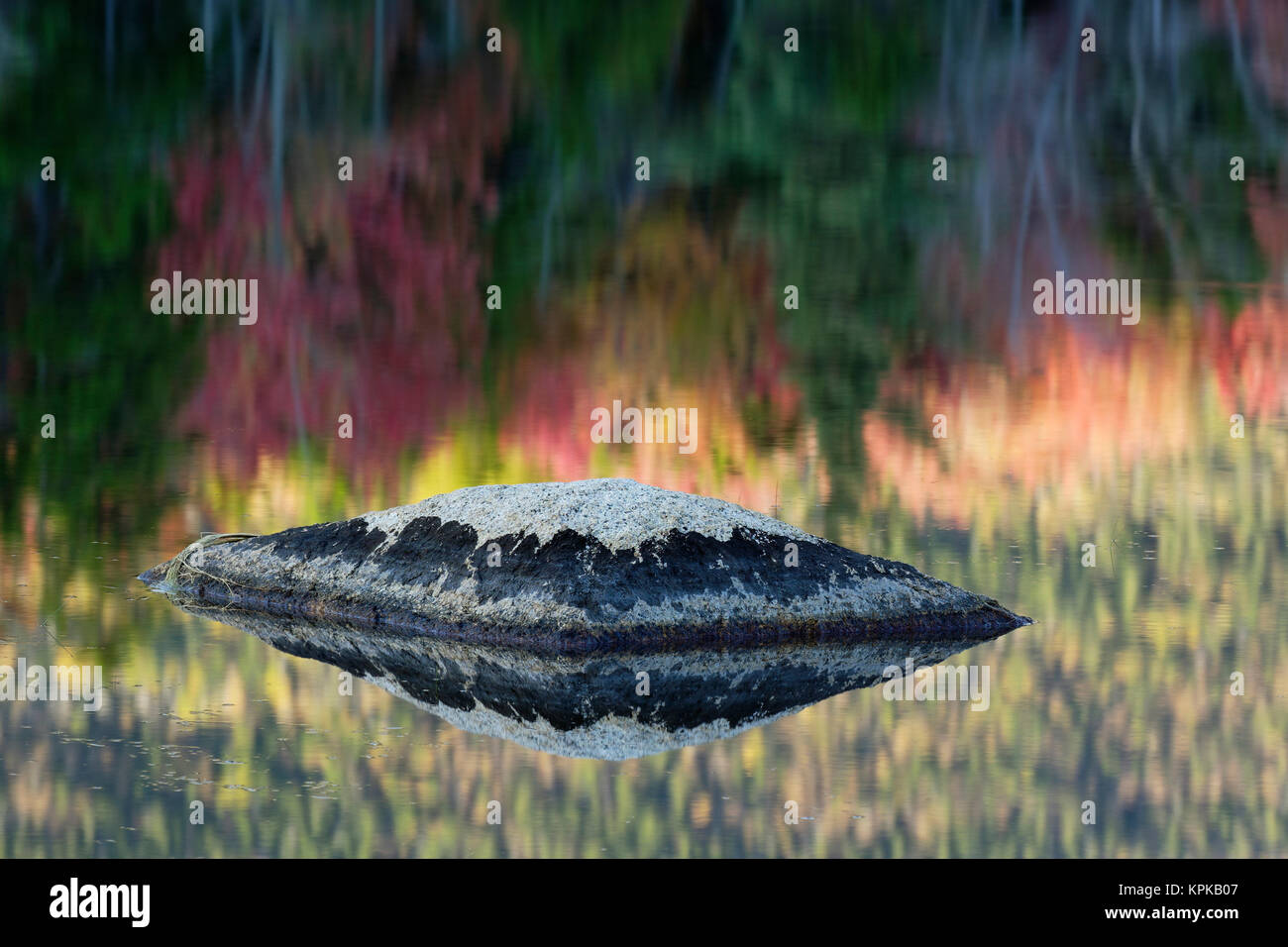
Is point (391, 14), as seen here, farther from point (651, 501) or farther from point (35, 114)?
point (651, 501)

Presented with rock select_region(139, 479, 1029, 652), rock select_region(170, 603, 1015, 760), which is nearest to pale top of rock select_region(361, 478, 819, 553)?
rock select_region(139, 479, 1029, 652)

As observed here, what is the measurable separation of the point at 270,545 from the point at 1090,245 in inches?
422

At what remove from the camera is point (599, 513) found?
9.81 metres

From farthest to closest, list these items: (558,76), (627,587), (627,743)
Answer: (558,76) → (627,587) → (627,743)

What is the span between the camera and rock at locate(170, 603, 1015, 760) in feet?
24.8

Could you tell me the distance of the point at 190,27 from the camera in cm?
2625

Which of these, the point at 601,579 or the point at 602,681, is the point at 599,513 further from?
the point at 602,681

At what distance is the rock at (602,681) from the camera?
7.55m

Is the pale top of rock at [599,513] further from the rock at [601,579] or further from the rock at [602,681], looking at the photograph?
the rock at [602,681]

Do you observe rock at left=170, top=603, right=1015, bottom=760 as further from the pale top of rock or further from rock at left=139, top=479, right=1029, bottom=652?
the pale top of rock

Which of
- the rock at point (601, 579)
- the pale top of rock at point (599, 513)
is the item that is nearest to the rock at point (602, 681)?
the rock at point (601, 579)

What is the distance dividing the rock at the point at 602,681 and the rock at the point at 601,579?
0.52 ft

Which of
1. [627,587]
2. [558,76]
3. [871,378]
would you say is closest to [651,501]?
[627,587]

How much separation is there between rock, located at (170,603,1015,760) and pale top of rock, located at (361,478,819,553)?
0.78 meters
